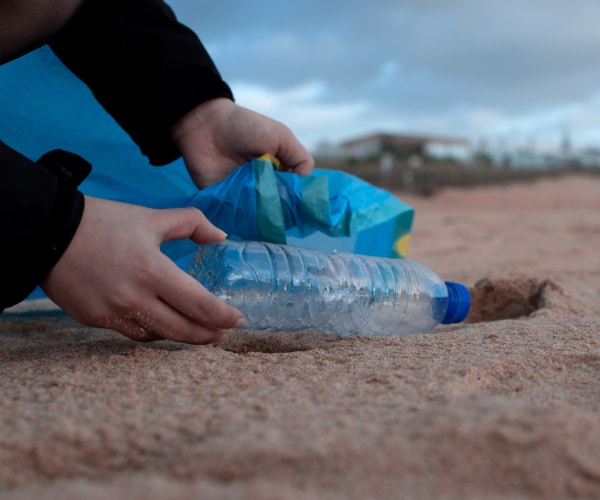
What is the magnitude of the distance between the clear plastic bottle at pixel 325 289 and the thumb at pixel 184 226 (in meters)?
0.32

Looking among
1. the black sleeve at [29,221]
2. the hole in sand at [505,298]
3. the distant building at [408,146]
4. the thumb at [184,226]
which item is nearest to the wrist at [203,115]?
the thumb at [184,226]

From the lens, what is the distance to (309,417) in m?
0.90

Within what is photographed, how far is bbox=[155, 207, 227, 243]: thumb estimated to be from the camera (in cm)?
119

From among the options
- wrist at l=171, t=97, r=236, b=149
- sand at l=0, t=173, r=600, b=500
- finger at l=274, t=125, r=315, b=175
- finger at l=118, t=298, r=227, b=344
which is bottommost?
sand at l=0, t=173, r=600, b=500

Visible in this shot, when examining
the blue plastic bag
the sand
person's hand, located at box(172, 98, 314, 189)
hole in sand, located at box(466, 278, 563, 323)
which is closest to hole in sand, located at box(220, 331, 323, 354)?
the sand

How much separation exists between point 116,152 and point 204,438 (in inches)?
60.7

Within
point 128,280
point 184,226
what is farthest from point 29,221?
point 184,226

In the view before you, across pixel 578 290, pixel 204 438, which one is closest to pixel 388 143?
pixel 578 290

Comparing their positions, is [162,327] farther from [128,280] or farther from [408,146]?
[408,146]

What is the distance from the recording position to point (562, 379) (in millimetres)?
1108

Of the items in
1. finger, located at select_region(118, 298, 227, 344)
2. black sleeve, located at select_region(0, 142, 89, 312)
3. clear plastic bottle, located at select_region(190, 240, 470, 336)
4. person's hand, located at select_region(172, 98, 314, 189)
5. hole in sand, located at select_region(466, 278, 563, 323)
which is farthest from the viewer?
hole in sand, located at select_region(466, 278, 563, 323)

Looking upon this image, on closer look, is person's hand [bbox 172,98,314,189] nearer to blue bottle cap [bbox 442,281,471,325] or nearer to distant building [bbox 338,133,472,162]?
blue bottle cap [bbox 442,281,471,325]

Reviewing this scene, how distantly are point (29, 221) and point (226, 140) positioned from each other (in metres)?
0.85

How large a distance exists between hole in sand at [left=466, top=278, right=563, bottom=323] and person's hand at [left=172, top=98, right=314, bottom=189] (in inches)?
32.0
